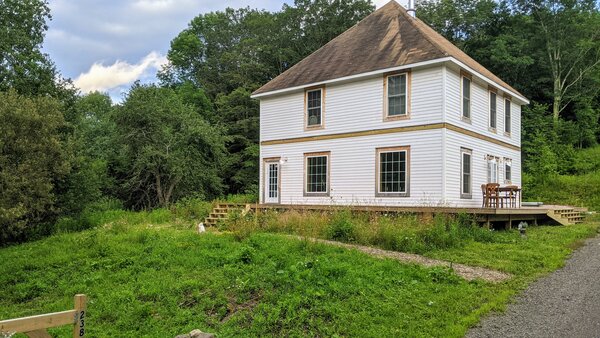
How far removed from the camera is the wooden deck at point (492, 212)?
518 inches

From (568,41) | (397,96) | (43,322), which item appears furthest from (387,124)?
(568,41)

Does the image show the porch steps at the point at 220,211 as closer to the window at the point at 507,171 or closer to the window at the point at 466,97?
the window at the point at 466,97

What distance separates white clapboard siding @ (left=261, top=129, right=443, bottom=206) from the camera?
1513 cm

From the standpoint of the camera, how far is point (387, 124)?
1633 cm

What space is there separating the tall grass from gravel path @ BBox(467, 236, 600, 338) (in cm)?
275

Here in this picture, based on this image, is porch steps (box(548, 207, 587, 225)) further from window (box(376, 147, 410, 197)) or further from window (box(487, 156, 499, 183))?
window (box(376, 147, 410, 197))

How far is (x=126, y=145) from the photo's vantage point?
23.3 metres

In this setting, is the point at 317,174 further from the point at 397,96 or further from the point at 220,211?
the point at 397,96

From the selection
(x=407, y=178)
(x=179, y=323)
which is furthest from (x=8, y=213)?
(x=407, y=178)

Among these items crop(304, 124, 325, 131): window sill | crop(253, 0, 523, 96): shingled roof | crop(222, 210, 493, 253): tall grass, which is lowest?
crop(222, 210, 493, 253): tall grass

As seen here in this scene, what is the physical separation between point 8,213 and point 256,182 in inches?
704

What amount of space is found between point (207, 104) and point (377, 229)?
2731 centimetres

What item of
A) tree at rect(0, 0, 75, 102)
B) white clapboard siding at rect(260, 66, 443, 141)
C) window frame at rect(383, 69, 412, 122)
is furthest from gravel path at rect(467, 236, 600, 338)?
tree at rect(0, 0, 75, 102)

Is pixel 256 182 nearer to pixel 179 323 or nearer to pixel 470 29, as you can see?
pixel 470 29
